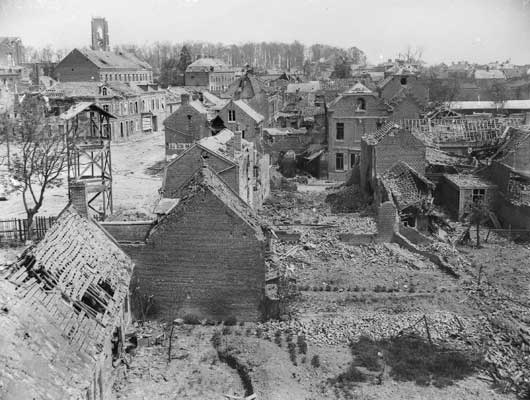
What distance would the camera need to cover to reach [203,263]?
922 inches

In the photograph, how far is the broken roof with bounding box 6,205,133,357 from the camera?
1527cm

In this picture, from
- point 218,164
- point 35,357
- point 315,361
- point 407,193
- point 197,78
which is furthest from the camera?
point 197,78

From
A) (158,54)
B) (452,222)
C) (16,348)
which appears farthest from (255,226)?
(158,54)

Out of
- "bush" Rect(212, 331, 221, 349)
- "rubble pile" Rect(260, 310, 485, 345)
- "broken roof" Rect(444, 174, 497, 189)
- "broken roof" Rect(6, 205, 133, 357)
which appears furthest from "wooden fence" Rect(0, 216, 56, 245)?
"broken roof" Rect(444, 174, 497, 189)

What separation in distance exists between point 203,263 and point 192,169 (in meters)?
12.1

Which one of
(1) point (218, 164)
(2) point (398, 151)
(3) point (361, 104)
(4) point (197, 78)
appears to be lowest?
(1) point (218, 164)

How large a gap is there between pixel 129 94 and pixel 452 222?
152 ft

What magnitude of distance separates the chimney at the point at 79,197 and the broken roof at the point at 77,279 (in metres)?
0.22

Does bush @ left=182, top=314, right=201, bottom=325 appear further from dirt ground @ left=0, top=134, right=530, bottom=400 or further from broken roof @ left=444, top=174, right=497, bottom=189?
broken roof @ left=444, top=174, right=497, bottom=189

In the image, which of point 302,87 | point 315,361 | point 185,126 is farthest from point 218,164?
point 302,87

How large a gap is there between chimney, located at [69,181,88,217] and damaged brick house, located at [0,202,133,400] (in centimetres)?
10

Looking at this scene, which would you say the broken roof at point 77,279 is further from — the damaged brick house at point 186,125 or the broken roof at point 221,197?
the damaged brick house at point 186,125

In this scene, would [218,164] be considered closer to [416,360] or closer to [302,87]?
[416,360]

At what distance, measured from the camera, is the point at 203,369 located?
65.1ft
